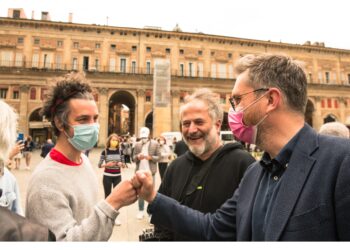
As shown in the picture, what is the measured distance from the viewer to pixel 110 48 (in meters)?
35.1

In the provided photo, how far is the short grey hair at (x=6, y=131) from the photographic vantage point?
52.2 inches

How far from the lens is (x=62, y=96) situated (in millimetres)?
2020

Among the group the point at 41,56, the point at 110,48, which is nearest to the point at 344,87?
the point at 110,48

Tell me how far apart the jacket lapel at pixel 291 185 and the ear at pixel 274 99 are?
0.91ft

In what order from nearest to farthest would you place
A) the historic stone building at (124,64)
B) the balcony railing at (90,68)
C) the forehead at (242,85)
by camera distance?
1. the forehead at (242,85)
2. the historic stone building at (124,64)
3. the balcony railing at (90,68)

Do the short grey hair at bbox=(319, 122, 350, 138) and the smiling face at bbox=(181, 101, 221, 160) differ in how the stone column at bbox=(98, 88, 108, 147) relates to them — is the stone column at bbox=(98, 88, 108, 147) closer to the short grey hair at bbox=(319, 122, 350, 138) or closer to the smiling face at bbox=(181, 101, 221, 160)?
the short grey hair at bbox=(319, 122, 350, 138)

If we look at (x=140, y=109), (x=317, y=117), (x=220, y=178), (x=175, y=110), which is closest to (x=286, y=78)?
(x=220, y=178)

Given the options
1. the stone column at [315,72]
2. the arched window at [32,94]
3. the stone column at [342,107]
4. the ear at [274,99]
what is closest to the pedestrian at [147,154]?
the ear at [274,99]

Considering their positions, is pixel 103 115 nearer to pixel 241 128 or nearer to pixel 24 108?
pixel 24 108

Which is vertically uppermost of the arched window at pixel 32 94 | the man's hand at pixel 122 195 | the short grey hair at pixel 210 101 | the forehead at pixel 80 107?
the arched window at pixel 32 94

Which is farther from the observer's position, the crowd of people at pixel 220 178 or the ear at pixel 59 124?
the ear at pixel 59 124

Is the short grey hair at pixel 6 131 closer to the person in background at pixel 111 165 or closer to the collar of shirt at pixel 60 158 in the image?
the collar of shirt at pixel 60 158

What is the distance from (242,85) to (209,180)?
0.94m

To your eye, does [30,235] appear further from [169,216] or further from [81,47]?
[81,47]
